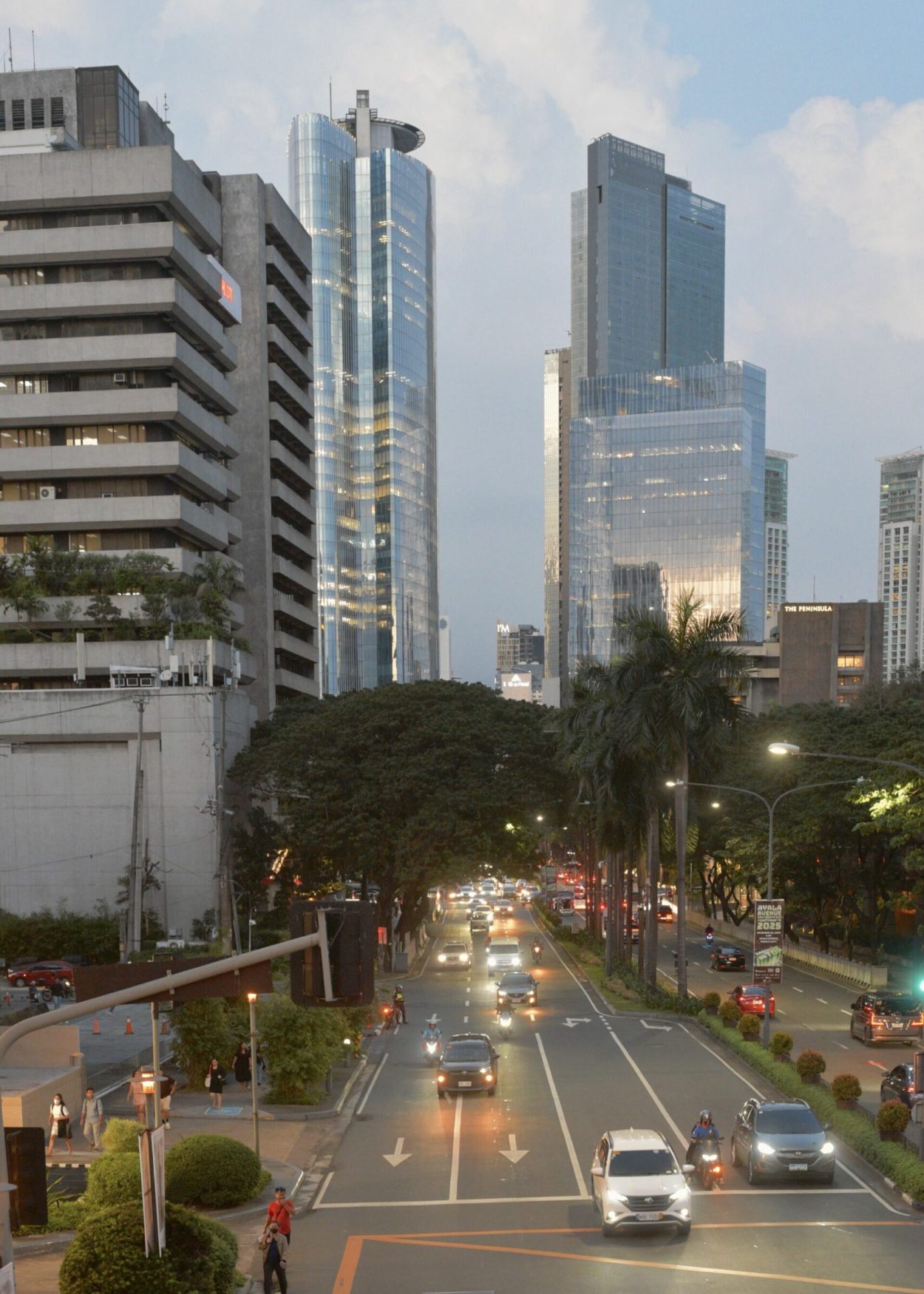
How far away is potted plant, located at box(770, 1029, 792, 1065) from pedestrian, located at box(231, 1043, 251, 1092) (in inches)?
561

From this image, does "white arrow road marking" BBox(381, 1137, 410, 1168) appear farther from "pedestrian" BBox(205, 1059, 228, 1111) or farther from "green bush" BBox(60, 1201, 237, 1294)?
"green bush" BBox(60, 1201, 237, 1294)

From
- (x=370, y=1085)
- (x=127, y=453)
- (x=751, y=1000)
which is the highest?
(x=127, y=453)

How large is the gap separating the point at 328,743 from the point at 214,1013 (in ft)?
123

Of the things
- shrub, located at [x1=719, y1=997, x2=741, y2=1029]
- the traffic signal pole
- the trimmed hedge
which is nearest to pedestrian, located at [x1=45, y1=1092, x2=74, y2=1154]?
the trimmed hedge

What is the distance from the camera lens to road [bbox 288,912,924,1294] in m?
20.1

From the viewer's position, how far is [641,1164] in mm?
22562

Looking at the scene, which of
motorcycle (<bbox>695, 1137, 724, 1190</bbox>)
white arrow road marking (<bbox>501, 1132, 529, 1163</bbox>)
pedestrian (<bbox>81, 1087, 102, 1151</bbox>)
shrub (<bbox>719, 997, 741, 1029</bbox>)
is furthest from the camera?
shrub (<bbox>719, 997, 741, 1029</bbox>)

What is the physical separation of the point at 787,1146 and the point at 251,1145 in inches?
451

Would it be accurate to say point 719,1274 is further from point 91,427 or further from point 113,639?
point 91,427

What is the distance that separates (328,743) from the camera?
72.2 metres

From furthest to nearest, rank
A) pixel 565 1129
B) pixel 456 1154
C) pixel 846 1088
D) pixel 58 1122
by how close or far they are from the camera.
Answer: pixel 565 1129
pixel 846 1088
pixel 58 1122
pixel 456 1154

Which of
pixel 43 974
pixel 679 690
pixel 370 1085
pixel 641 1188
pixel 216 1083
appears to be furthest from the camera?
pixel 43 974

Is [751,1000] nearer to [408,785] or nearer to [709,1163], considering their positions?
[408,785]

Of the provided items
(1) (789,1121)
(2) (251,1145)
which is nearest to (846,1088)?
(1) (789,1121)
